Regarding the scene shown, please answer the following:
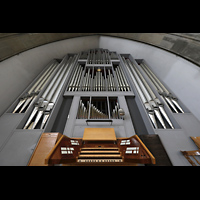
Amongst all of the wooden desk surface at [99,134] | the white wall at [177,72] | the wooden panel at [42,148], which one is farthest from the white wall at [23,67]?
the white wall at [177,72]

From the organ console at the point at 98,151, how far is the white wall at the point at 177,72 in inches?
98.6

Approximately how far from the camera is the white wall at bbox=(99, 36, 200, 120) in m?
2.76

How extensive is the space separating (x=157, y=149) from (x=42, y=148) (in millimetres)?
2440

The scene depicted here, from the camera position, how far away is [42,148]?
1.80 m

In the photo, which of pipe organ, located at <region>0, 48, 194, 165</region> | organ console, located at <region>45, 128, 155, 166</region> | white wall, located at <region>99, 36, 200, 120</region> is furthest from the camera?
white wall, located at <region>99, 36, 200, 120</region>

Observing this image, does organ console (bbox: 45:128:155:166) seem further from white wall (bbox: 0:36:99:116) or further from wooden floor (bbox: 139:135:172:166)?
white wall (bbox: 0:36:99:116)

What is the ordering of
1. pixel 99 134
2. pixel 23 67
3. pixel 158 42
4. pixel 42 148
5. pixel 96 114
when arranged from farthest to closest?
1. pixel 158 42
2. pixel 23 67
3. pixel 96 114
4. pixel 99 134
5. pixel 42 148

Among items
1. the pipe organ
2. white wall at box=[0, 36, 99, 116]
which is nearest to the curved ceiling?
white wall at box=[0, 36, 99, 116]

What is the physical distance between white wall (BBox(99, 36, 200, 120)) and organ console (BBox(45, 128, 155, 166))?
2504 millimetres

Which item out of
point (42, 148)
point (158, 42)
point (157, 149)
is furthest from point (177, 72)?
point (42, 148)

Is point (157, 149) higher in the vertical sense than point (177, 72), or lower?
lower

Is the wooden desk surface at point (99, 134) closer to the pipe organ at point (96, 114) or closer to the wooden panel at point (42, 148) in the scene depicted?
the pipe organ at point (96, 114)

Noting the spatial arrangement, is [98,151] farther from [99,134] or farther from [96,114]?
[96,114]
